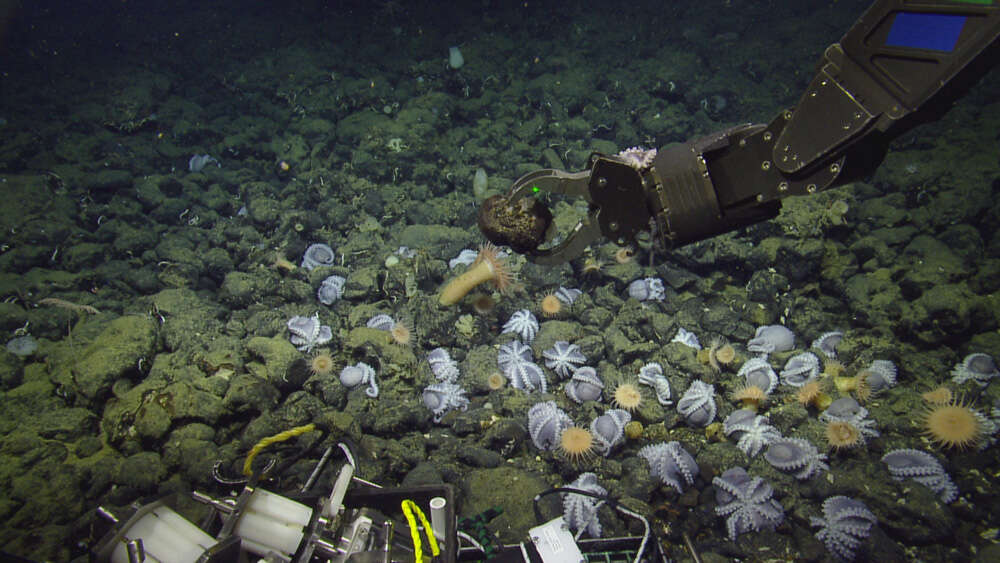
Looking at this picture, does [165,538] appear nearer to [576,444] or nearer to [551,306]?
[576,444]

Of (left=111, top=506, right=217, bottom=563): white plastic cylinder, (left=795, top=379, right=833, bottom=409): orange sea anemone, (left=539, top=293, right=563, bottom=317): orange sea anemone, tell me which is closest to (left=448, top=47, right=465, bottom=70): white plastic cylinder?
(left=539, top=293, right=563, bottom=317): orange sea anemone

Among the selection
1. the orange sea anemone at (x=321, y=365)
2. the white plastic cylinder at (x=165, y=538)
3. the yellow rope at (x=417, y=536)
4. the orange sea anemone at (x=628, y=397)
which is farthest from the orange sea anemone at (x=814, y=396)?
the white plastic cylinder at (x=165, y=538)

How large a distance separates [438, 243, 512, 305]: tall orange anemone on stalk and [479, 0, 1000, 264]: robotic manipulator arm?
7.62 feet

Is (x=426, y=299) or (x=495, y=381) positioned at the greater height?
(x=426, y=299)

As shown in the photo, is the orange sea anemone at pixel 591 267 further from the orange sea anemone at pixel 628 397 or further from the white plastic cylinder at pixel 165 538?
the white plastic cylinder at pixel 165 538

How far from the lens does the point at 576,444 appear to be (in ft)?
13.8

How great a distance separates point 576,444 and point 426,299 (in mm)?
2601

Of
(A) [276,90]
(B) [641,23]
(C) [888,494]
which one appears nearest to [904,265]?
(C) [888,494]

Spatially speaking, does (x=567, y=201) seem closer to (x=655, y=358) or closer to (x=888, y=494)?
(x=655, y=358)

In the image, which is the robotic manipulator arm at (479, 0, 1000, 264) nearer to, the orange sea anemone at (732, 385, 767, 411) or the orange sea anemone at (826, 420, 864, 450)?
the orange sea anemone at (732, 385, 767, 411)

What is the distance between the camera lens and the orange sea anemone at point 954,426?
4.02 meters

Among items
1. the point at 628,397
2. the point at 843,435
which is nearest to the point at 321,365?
the point at 628,397

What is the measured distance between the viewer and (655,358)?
203 inches

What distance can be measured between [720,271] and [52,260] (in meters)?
9.99
